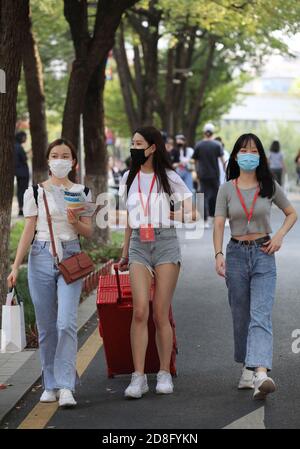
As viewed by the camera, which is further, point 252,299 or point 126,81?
point 126,81

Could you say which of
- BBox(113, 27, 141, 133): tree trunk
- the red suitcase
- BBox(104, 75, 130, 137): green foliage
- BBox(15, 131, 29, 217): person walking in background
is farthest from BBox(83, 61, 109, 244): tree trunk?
BBox(104, 75, 130, 137): green foliage

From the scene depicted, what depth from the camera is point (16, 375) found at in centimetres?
898

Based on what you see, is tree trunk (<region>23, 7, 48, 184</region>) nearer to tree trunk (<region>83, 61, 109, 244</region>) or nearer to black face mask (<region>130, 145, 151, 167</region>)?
tree trunk (<region>83, 61, 109, 244</region>)

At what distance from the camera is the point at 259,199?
26.9ft

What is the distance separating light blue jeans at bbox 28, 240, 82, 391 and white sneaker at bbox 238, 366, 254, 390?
114cm

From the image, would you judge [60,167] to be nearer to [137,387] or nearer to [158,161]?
[158,161]

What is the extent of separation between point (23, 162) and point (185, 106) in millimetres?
21808

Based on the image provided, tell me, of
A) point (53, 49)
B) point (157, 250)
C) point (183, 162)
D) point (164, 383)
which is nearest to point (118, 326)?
point (164, 383)

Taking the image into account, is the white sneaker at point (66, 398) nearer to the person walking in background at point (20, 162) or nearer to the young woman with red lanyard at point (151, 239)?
the young woman with red lanyard at point (151, 239)

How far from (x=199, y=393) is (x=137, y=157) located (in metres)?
1.64

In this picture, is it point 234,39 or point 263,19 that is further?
point 234,39

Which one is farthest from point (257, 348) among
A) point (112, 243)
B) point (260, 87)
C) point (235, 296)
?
point (260, 87)

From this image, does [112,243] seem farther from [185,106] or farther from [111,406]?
[185,106]
